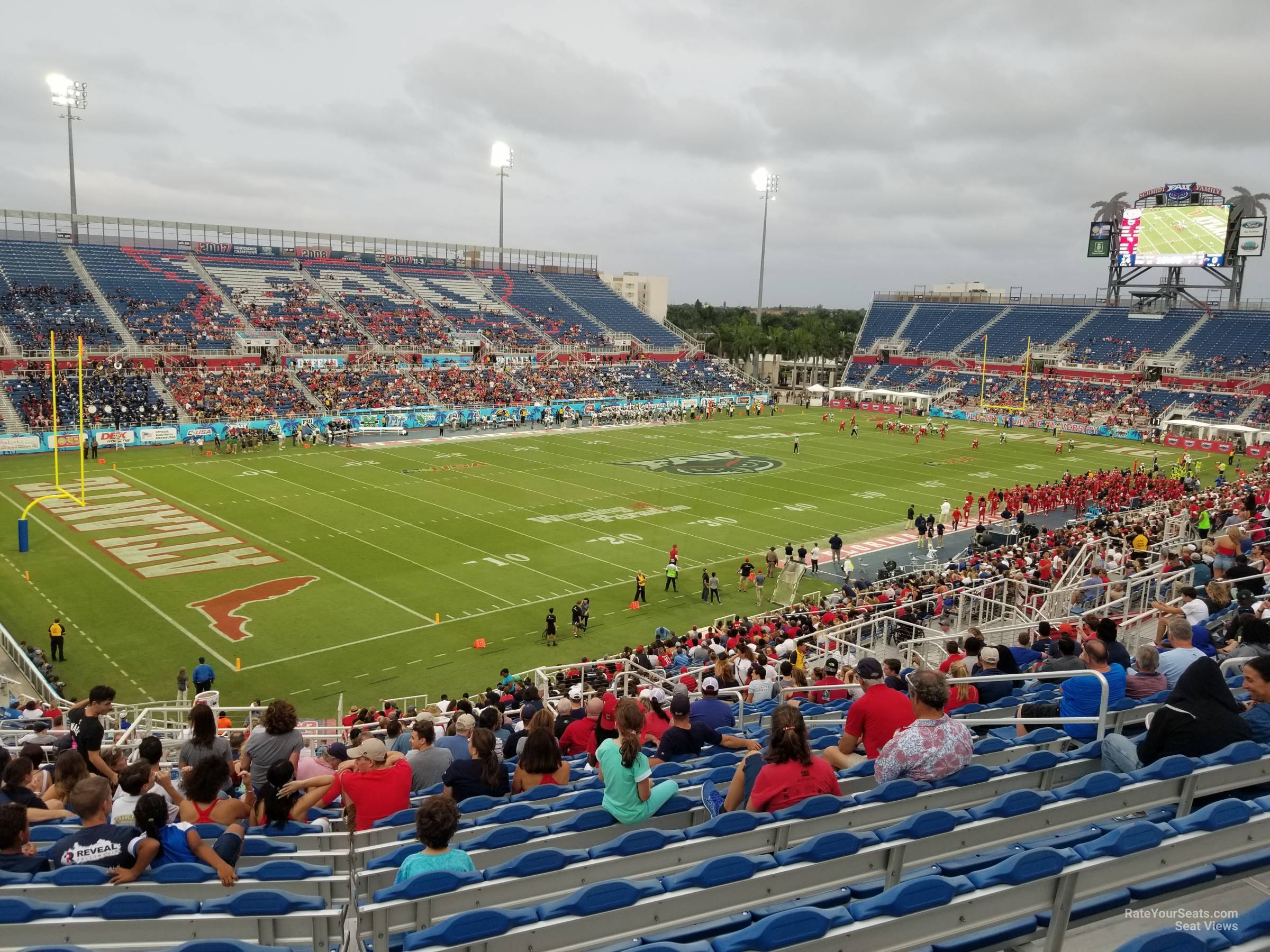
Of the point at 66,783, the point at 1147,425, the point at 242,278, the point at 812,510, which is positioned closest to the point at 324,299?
the point at 242,278

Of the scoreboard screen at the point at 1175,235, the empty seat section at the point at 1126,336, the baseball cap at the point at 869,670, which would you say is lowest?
the baseball cap at the point at 869,670

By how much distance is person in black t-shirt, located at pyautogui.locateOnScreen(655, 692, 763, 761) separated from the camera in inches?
286

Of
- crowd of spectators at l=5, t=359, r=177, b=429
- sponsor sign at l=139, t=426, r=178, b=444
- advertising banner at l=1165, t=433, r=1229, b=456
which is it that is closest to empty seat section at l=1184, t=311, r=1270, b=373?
advertising banner at l=1165, t=433, r=1229, b=456

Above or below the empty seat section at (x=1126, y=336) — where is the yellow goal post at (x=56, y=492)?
below

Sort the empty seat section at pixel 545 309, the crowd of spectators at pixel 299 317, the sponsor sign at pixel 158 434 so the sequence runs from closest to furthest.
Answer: the sponsor sign at pixel 158 434 < the crowd of spectators at pixel 299 317 < the empty seat section at pixel 545 309

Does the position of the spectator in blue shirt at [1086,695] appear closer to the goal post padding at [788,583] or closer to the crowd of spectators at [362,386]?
the goal post padding at [788,583]

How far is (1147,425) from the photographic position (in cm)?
6212

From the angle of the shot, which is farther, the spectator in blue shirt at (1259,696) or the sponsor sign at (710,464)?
the sponsor sign at (710,464)

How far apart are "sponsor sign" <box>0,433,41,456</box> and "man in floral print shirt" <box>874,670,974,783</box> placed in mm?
48795

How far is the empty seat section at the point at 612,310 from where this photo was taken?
282ft

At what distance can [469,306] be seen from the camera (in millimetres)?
79875

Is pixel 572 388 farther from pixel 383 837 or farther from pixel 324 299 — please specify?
pixel 383 837

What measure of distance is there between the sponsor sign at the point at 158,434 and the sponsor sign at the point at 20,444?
4.46 meters

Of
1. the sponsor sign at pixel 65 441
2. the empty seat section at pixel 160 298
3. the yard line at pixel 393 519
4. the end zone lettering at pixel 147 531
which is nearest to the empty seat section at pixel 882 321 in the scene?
the empty seat section at pixel 160 298
